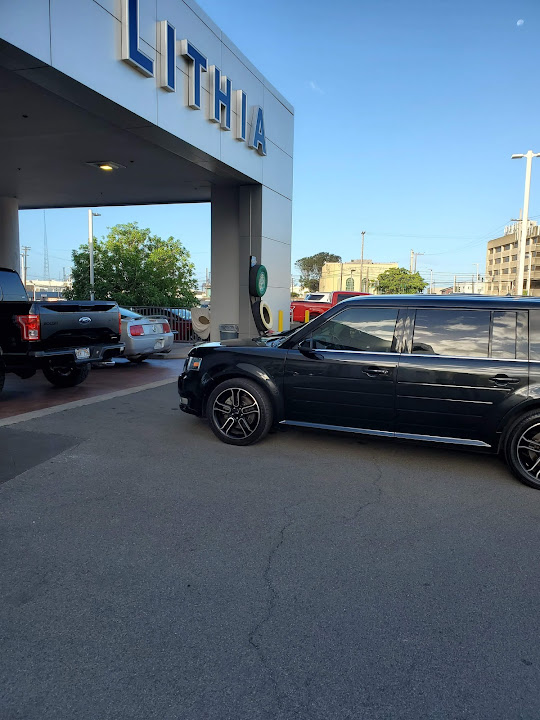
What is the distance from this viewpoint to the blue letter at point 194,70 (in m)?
10.3

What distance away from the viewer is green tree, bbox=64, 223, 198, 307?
25.9m

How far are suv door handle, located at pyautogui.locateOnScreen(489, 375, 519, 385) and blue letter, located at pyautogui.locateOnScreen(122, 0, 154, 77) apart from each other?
754 cm

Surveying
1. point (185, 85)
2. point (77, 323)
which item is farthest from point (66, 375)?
point (185, 85)

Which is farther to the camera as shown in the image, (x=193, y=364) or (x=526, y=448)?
(x=193, y=364)

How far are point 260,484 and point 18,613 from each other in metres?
2.36

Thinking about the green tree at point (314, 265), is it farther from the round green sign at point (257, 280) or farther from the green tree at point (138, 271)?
the round green sign at point (257, 280)

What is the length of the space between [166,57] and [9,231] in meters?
12.8

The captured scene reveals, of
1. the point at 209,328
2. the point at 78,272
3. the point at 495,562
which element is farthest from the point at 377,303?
the point at 78,272

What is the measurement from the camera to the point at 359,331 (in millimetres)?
5602

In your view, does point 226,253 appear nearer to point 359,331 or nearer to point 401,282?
point 359,331

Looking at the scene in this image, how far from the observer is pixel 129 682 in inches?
91.4

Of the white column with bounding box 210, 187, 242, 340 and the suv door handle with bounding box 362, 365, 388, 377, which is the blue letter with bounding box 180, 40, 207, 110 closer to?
the white column with bounding box 210, 187, 242, 340

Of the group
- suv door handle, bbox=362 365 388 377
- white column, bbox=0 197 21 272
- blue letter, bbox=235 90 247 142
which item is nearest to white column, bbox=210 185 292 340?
blue letter, bbox=235 90 247 142

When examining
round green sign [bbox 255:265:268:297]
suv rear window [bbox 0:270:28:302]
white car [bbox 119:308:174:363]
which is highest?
round green sign [bbox 255:265:268:297]
